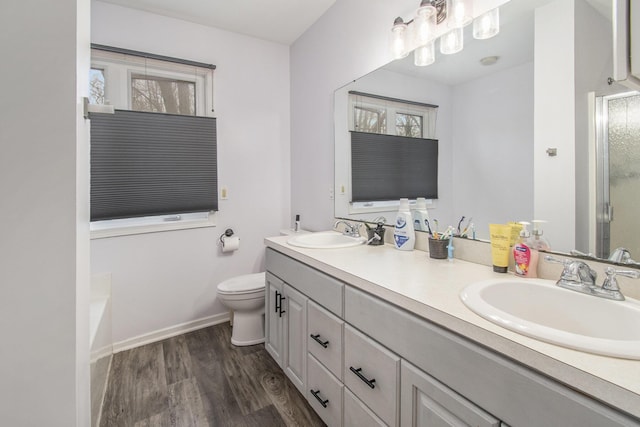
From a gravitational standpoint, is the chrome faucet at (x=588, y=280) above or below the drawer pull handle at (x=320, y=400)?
above

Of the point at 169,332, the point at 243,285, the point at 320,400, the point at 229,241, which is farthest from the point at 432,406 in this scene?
the point at 169,332

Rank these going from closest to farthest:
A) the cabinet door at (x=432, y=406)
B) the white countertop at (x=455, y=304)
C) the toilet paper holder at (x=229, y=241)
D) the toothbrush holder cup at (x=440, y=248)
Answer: the white countertop at (x=455, y=304)
the cabinet door at (x=432, y=406)
the toothbrush holder cup at (x=440, y=248)
the toilet paper holder at (x=229, y=241)

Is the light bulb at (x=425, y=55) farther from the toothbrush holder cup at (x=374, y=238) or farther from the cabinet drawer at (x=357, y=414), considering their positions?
the cabinet drawer at (x=357, y=414)

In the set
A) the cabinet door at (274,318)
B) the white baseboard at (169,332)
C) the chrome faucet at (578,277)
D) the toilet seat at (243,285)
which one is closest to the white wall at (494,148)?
the chrome faucet at (578,277)

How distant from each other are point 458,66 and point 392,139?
529 millimetres

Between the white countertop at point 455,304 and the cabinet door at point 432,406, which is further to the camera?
the cabinet door at point 432,406

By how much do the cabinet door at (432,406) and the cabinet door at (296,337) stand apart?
2.24 feet

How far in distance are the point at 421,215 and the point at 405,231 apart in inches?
5.4

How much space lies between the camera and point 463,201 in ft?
4.67

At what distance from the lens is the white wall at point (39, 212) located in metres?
0.74

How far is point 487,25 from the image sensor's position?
1.27 m

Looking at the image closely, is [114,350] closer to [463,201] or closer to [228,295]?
[228,295]

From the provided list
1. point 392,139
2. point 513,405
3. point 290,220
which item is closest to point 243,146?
point 290,220

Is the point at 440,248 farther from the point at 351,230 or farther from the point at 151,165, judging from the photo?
the point at 151,165
